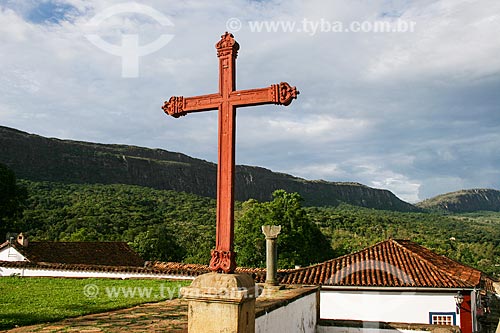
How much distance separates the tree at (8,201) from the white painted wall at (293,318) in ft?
86.6

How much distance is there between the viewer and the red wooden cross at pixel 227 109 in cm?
403

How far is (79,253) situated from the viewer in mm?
22594

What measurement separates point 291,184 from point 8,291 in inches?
3392

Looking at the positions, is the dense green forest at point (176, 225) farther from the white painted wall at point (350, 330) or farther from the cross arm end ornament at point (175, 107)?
the cross arm end ornament at point (175, 107)

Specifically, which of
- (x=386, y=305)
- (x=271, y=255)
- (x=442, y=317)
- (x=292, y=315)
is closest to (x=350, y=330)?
(x=271, y=255)

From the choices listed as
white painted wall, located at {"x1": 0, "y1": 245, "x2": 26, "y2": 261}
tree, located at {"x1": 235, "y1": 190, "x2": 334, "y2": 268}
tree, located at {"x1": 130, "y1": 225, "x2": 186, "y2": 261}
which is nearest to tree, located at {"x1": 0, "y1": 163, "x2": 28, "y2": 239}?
white painted wall, located at {"x1": 0, "y1": 245, "x2": 26, "y2": 261}

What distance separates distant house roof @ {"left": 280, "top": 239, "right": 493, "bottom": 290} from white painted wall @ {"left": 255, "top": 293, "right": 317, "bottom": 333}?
629 cm

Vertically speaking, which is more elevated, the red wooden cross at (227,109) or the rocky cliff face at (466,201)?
the rocky cliff face at (466,201)

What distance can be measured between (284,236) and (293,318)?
2106 cm

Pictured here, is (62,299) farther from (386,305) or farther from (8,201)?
(8,201)

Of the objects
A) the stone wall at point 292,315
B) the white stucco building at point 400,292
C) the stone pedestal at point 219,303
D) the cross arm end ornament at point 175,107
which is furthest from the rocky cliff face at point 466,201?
the stone pedestal at point 219,303

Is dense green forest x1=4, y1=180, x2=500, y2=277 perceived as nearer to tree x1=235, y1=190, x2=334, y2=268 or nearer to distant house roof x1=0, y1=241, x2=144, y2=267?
tree x1=235, y1=190, x2=334, y2=268

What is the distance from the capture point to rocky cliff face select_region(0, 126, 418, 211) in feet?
186

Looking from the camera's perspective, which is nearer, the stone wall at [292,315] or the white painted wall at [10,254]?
the stone wall at [292,315]
